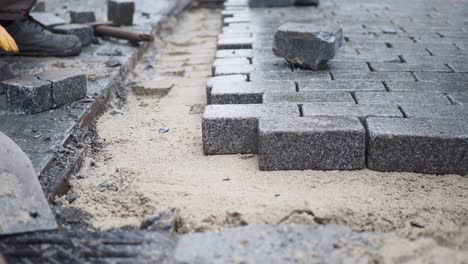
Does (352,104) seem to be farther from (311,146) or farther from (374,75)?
(374,75)

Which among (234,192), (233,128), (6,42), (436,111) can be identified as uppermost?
(6,42)

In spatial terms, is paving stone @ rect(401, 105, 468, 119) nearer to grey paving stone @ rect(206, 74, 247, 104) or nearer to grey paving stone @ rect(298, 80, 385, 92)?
grey paving stone @ rect(298, 80, 385, 92)

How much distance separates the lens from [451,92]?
3348 millimetres

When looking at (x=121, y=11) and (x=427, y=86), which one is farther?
(x=121, y=11)

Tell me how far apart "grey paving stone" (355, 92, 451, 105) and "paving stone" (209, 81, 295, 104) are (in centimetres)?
46

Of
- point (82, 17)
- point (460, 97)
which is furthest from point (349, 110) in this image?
point (82, 17)

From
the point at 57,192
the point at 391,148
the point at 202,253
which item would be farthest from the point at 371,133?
the point at 57,192

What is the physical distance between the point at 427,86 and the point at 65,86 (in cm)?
231

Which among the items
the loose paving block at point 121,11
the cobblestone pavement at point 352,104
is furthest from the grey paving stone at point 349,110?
the loose paving block at point 121,11

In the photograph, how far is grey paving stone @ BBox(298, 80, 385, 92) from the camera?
3.42 meters

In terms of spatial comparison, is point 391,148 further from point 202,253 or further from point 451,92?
point 202,253

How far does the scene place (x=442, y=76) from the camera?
12.0 ft

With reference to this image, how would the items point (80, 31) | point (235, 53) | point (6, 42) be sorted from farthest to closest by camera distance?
A: point (80, 31)
point (235, 53)
point (6, 42)

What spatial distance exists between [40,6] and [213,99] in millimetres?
3918
